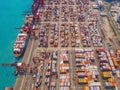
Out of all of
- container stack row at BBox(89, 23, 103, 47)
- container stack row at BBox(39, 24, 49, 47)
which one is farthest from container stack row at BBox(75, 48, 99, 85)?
container stack row at BBox(39, 24, 49, 47)

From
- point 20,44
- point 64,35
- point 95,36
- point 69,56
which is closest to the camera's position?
point 69,56

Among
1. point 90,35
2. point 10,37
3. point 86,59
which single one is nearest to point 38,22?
point 10,37

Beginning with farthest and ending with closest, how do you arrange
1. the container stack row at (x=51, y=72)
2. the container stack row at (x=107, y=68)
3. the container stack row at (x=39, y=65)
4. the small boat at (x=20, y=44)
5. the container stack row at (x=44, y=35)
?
the container stack row at (x=44, y=35) < the small boat at (x=20, y=44) < the container stack row at (x=39, y=65) < the container stack row at (x=107, y=68) < the container stack row at (x=51, y=72)

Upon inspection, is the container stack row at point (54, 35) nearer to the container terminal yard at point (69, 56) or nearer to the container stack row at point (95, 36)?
the container terminal yard at point (69, 56)

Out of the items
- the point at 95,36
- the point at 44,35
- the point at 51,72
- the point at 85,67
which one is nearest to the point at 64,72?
the point at 51,72

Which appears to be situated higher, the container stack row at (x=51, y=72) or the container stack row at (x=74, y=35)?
the container stack row at (x=74, y=35)

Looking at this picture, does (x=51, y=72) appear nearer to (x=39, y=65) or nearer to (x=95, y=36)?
(x=39, y=65)

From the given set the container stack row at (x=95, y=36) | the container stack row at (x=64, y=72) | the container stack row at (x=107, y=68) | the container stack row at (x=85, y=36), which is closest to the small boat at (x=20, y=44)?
the container stack row at (x=64, y=72)
